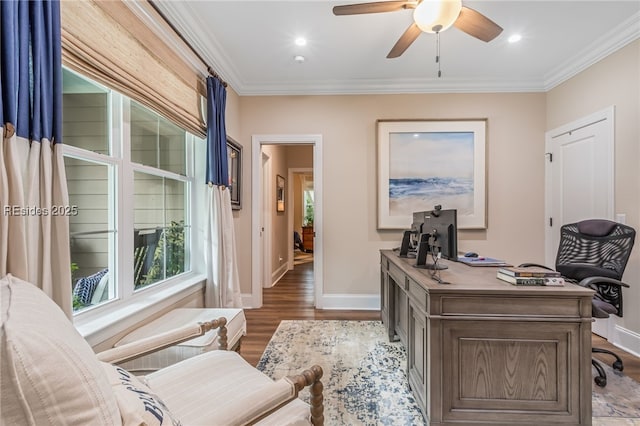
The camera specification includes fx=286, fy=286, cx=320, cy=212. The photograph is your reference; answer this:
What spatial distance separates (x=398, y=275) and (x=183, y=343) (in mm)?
1543

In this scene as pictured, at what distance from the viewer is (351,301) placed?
11.6 ft

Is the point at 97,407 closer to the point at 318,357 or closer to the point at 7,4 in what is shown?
the point at 7,4

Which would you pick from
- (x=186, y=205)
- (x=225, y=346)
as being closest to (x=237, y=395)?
(x=225, y=346)

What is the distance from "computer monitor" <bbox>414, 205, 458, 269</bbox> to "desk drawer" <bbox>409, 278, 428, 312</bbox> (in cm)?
21

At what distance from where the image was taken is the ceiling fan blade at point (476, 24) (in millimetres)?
1834

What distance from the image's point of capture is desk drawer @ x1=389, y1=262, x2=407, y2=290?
204cm

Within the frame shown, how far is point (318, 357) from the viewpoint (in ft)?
7.72

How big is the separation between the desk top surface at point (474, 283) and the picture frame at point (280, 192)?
373 cm

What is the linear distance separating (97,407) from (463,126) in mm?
3871

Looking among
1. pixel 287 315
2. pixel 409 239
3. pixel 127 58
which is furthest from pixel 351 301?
pixel 127 58

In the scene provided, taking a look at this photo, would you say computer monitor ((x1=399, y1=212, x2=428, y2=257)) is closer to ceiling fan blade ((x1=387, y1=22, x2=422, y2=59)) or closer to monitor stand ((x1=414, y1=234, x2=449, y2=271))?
monitor stand ((x1=414, y1=234, x2=449, y2=271))

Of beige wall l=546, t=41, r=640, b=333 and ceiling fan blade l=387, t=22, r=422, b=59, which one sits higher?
ceiling fan blade l=387, t=22, r=422, b=59

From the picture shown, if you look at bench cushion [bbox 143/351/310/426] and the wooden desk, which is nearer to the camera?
bench cushion [bbox 143/351/310/426]

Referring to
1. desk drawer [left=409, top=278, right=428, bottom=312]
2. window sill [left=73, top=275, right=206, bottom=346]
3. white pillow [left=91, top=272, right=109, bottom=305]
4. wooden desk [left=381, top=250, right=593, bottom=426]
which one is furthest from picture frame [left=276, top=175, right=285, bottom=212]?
wooden desk [left=381, top=250, right=593, bottom=426]
